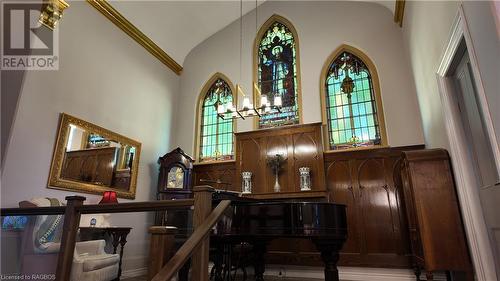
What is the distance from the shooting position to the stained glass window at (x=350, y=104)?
5293 millimetres

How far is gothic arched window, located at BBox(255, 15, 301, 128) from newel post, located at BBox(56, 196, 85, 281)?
4.29 metres

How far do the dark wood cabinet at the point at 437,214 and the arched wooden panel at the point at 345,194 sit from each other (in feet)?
4.50

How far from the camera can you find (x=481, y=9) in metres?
2.09

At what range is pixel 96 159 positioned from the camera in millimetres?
4582

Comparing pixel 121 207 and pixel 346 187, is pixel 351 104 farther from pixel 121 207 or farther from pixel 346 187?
pixel 121 207

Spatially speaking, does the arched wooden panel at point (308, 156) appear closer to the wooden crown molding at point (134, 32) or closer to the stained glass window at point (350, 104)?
the stained glass window at point (350, 104)

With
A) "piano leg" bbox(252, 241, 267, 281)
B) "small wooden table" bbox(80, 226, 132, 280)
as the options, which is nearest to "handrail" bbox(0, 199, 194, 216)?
"small wooden table" bbox(80, 226, 132, 280)

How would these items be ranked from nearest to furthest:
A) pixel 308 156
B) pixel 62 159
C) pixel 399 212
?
pixel 62 159
pixel 399 212
pixel 308 156

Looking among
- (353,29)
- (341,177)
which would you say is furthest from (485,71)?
(353,29)

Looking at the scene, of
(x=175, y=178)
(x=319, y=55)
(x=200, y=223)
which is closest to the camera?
(x=200, y=223)

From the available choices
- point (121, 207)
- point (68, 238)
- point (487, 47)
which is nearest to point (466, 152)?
point (487, 47)

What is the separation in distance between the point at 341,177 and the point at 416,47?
91.3 inches

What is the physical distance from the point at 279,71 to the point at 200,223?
16.7 feet

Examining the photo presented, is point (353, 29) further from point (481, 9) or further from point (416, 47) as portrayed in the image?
point (481, 9)
